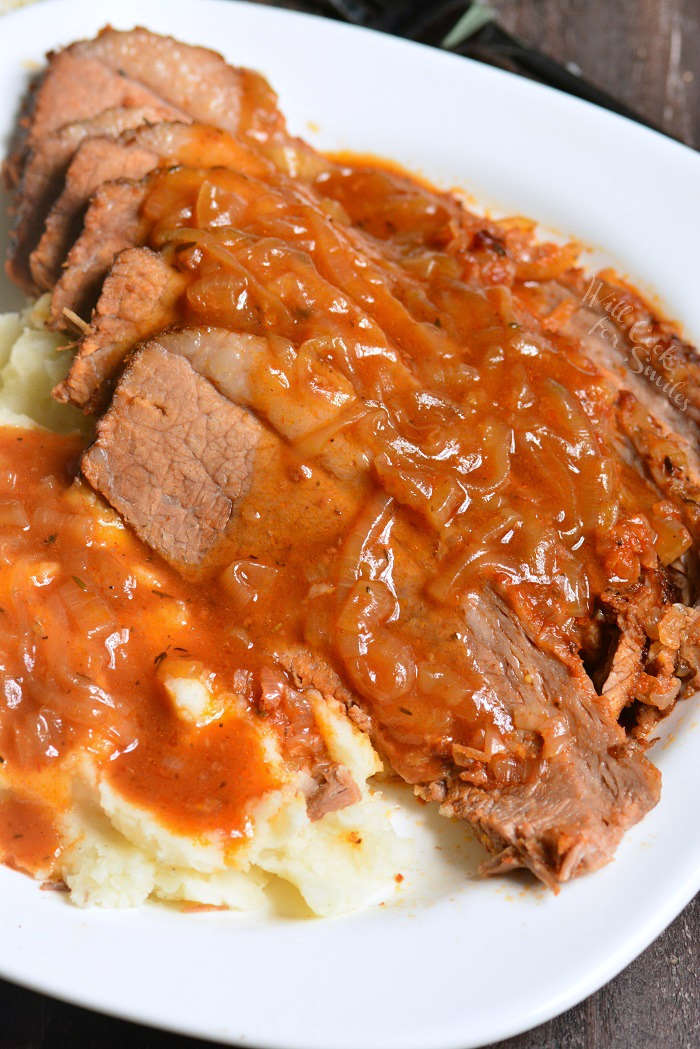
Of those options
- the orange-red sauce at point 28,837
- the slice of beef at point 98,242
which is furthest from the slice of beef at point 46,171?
the orange-red sauce at point 28,837

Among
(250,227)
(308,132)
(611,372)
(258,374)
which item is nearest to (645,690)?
(611,372)

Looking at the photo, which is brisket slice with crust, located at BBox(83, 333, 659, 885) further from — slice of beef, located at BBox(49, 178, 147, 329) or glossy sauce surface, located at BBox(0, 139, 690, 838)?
slice of beef, located at BBox(49, 178, 147, 329)

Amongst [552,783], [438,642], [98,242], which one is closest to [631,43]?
[98,242]

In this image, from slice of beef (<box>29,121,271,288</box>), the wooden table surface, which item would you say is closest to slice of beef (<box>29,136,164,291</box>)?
slice of beef (<box>29,121,271,288</box>)

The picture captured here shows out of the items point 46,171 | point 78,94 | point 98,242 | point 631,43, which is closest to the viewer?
point 98,242

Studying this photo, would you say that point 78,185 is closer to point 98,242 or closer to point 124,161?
point 124,161

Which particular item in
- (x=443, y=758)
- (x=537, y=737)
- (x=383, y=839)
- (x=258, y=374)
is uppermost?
(x=258, y=374)

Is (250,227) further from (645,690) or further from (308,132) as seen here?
(645,690)
